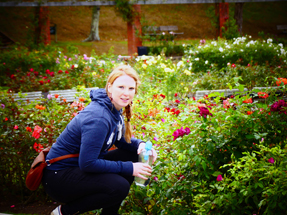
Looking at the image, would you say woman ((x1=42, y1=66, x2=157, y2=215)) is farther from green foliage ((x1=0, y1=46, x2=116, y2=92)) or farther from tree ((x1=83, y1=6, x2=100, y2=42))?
tree ((x1=83, y1=6, x2=100, y2=42))

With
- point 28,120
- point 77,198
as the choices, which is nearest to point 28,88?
point 28,120

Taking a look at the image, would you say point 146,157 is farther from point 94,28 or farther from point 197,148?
point 94,28

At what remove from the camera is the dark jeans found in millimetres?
2109

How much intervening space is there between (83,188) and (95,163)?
238 millimetres

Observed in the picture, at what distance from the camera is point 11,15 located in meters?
19.7

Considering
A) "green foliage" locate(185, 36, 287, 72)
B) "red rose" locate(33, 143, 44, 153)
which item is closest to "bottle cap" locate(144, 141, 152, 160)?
"red rose" locate(33, 143, 44, 153)

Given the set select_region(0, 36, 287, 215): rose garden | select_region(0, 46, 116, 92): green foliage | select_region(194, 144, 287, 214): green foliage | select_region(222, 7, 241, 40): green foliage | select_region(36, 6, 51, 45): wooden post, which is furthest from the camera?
select_region(36, 6, 51, 45): wooden post

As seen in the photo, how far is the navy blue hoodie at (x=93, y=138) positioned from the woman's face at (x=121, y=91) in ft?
0.17

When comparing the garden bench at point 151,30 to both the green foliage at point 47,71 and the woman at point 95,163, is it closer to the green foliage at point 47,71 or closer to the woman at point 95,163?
the green foliage at point 47,71

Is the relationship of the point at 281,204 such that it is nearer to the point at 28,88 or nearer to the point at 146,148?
the point at 146,148

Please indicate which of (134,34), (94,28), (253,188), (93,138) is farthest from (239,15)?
(93,138)

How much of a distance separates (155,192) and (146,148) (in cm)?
32

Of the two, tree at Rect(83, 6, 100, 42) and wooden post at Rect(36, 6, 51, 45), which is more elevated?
tree at Rect(83, 6, 100, 42)

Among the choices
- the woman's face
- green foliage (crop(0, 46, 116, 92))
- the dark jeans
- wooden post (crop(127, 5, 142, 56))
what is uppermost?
wooden post (crop(127, 5, 142, 56))
